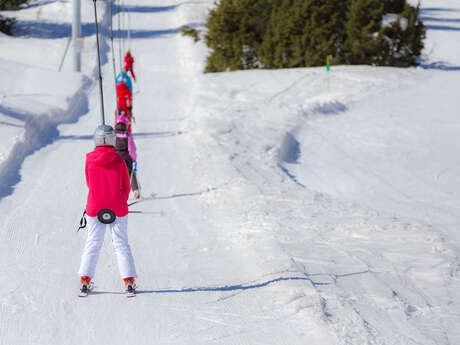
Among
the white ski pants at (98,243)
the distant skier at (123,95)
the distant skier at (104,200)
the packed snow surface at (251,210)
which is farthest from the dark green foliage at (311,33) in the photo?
the white ski pants at (98,243)

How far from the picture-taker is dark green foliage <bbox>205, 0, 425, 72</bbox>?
24.6 metres

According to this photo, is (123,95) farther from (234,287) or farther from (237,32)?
(237,32)

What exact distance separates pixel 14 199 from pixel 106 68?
64.0ft

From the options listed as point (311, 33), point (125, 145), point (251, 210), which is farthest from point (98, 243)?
point (311, 33)

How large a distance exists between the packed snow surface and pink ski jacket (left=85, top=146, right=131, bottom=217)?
3.11 ft

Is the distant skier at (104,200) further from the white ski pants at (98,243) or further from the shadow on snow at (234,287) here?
the shadow on snow at (234,287)

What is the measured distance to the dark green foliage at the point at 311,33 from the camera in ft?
80.5

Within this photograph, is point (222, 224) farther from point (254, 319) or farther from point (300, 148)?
point (300, 148)

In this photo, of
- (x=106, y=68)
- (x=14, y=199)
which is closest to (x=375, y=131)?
(x=14, y=199)

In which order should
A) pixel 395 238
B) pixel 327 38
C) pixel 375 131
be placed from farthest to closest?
pixel 327 38, pixel 375 131, pixel 395 238

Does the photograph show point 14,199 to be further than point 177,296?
Yes

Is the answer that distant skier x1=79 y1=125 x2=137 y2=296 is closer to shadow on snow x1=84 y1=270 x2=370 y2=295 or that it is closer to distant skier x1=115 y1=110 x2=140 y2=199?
shadow on snow x1=84 y1=270 x2=370 y2=295

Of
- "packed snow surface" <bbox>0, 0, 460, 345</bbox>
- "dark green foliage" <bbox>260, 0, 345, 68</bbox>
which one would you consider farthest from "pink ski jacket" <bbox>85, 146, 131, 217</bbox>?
"dark green foliage" <bbox>260, 0, 345, 68</bbox>

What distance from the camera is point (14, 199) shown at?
9.44m
